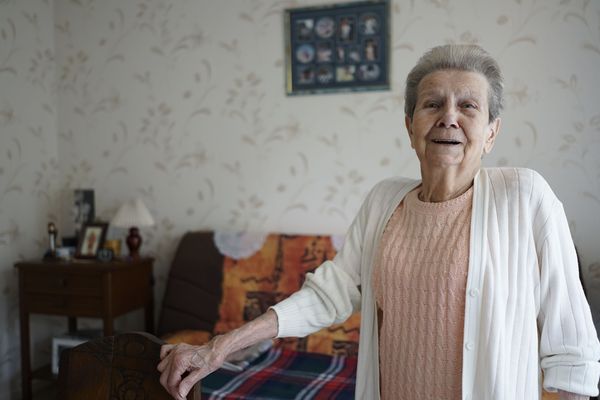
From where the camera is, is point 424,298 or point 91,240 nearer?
point 424,298

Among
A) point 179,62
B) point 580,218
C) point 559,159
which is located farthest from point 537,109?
point 179,62

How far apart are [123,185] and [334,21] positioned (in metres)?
1.56

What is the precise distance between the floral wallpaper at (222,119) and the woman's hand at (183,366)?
178cm

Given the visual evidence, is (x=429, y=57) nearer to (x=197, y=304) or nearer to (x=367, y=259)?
(x=367, y=259)

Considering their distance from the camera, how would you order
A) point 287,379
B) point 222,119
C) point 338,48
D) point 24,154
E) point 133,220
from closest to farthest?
point 287,379 → point 338,48 → point 133,220 → point 222,119 → point 24,154

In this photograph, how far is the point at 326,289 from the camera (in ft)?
3.85

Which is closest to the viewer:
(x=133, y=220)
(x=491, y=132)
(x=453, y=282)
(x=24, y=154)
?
(x=453, y=282)

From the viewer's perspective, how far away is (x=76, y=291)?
2.60 meters

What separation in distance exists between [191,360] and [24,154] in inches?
100

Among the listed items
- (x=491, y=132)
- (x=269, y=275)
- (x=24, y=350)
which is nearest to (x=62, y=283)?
(x=24, y=350)

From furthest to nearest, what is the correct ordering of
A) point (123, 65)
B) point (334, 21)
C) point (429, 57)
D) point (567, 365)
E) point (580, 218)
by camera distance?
point (123, 65)
point (334, 21)
point (580, 218)
point (429, 57)
point (567, 365)

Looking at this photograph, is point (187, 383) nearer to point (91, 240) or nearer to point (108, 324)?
point (108, 324)

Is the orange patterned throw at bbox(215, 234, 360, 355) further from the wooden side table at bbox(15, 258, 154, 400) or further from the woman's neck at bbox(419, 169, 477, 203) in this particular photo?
the woman's neck at bbox(419, 169, 477, 203)

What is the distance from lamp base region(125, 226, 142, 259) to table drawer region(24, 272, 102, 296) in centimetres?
29
